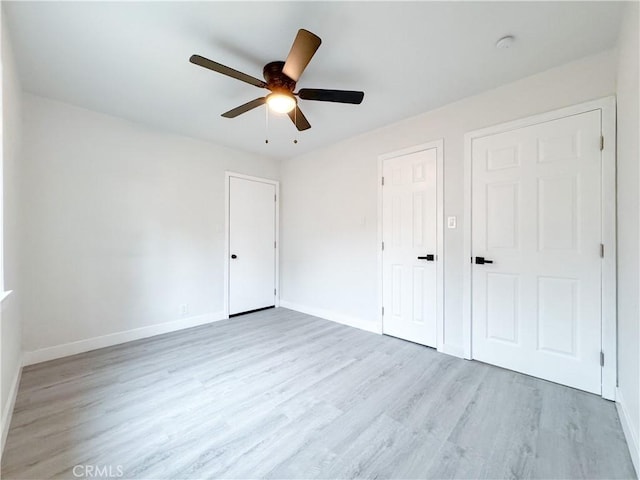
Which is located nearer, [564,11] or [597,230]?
[564,11]

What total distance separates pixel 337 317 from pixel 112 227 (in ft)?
9.53

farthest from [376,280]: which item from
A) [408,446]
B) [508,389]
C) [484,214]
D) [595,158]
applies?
[595,158]

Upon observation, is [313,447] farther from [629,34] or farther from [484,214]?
[629,34]

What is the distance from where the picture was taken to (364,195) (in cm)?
345

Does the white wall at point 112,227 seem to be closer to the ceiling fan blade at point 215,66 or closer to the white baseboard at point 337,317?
the white baseboard at point 337,317

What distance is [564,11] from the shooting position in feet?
5.21

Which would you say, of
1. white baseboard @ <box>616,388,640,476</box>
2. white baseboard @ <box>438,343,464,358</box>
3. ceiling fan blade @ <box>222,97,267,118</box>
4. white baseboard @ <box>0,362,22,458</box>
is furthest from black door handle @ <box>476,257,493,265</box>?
white baseboard @ <box>0,362,22,458</box>

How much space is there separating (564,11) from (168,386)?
366cm

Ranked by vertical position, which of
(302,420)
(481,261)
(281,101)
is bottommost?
(302,420)

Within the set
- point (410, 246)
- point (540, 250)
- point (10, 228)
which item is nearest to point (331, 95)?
point (410, 246)

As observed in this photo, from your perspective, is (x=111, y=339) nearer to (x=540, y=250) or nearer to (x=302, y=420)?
(x=302, y=420)

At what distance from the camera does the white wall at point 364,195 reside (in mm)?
2160

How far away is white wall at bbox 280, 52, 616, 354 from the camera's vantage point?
7.09ft

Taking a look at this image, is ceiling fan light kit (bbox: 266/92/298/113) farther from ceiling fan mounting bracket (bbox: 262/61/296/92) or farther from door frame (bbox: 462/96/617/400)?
door frame (bbox: 462/96/617/400)
